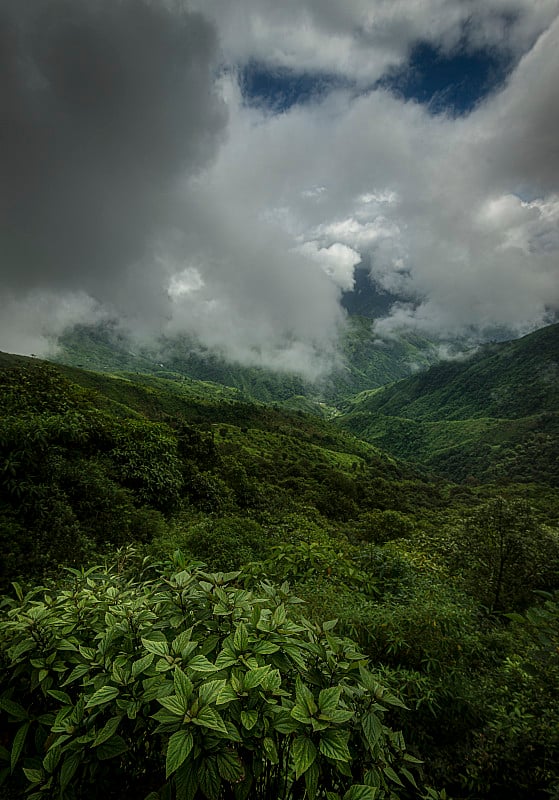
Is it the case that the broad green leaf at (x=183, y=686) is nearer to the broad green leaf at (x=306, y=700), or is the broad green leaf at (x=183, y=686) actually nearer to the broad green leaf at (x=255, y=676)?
the broad green leaf at (x=255, y=676)

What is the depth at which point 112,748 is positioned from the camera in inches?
70.8

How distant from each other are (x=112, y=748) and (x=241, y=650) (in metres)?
0.78

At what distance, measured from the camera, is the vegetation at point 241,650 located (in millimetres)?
1797

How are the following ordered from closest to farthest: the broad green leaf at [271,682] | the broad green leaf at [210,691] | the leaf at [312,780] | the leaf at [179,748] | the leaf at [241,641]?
the leaf at [179,748], the leaf at [312,780], the broad green leaf at [210,691], the broad green leaf at [271,682], the leaf at [241,641]

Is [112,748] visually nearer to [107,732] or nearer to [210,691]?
[107,732]

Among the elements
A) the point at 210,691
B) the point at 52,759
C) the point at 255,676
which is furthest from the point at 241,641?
the point at 52,759

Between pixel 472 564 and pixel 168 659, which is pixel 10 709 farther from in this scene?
pixel 472 564

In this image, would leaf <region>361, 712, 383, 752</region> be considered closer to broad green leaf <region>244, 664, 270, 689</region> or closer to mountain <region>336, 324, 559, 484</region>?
broad green leaf <region>244, 664, 270, 689</region>

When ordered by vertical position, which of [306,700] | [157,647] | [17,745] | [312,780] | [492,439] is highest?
[492,439]

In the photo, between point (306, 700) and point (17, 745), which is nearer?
point (306, 700)

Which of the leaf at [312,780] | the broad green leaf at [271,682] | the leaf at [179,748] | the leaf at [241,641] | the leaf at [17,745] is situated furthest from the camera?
the leaf at [241,641]

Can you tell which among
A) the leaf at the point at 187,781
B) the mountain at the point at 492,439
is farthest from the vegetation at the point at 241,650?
the mountain at the point at 492,439

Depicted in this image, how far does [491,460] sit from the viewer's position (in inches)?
4656

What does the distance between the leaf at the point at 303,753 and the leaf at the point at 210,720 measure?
423mm
